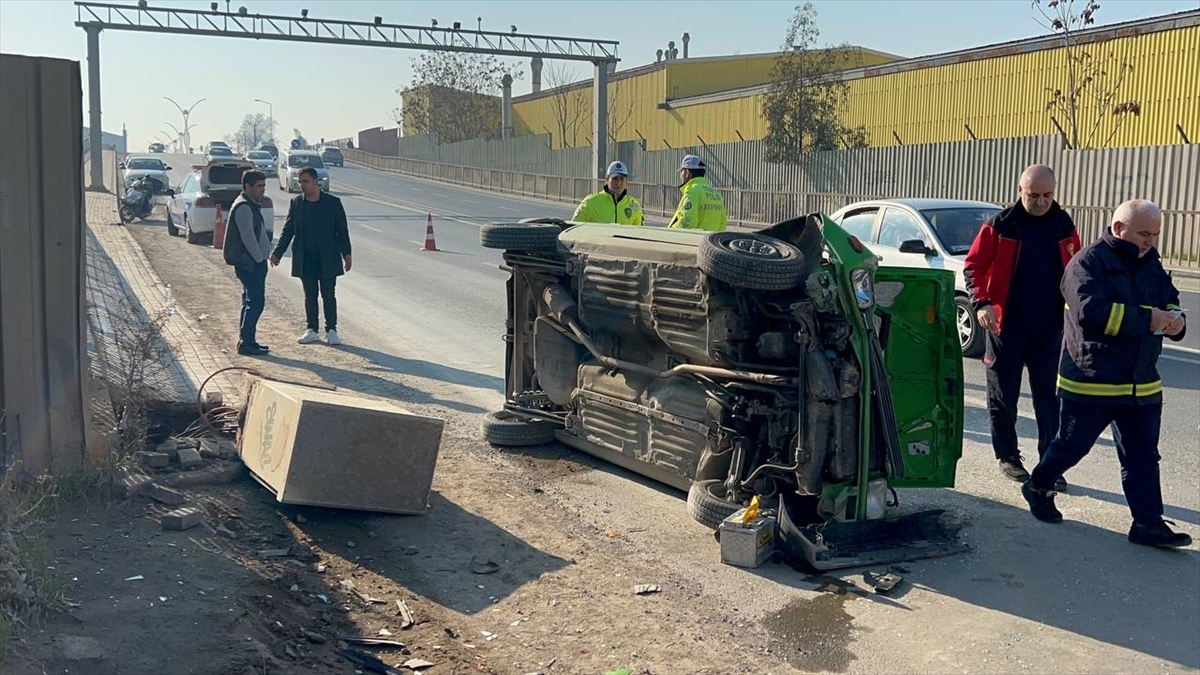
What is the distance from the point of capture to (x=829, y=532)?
227 inches

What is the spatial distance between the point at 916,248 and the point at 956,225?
0.78 m

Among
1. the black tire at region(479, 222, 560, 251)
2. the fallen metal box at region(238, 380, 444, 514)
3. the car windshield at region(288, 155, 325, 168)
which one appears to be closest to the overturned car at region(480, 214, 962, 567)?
the black tire at region(479, 222, 560, 251)

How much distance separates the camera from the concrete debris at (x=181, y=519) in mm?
5781

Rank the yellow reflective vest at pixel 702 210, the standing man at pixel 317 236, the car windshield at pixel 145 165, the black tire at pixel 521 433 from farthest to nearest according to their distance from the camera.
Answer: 1. the car windshield at pixel 145 165
2. the standing man at pixel 317 236
3. the yellow reflective vest at pixel 702 210
4. the black tire at pixel 521 433

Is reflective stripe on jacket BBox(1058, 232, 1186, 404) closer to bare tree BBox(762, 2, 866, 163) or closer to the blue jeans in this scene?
the blue jeans

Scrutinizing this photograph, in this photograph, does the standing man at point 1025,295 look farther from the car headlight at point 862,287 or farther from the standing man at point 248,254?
the standing man at point 248,254

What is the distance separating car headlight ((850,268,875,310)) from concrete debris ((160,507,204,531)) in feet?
11.6

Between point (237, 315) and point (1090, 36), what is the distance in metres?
23.8

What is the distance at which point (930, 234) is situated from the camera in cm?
1185

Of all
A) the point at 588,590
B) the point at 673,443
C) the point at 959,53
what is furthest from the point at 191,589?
the point at 959,53

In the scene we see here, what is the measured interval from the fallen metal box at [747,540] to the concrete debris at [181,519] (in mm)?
2690

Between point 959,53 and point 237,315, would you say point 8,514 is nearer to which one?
point 237,315

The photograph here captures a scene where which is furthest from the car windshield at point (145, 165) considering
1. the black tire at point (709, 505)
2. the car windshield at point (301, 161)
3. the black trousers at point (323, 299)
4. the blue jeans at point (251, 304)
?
the black tire at point (709, 505)

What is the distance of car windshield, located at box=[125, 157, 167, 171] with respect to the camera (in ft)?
151
